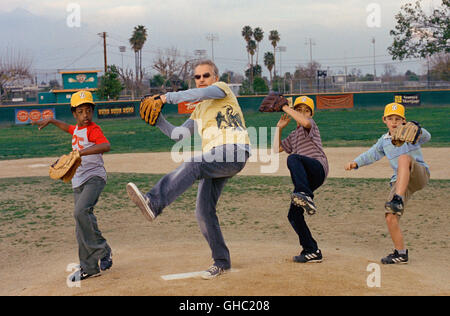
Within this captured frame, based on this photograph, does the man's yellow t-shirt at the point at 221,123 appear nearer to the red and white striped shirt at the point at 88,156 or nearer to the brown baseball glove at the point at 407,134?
the red and white striped shirt at the point at 88,156

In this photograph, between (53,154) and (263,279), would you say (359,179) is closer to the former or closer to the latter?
(263,279)

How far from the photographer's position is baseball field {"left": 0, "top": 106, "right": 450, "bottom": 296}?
4.85 m

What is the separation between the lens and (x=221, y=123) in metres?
4.92

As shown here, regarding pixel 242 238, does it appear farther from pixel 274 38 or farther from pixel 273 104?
pixel 274 38

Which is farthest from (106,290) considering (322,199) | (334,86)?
(334,86)

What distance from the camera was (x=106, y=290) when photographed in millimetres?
4777

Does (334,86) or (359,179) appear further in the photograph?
(334,86)

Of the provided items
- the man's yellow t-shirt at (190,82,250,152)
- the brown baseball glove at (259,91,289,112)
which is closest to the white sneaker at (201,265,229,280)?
the man's yellow t-shirt at (190,82,250,152)

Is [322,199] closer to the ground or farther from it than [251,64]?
closer to the ground

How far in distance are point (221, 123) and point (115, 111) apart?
3238cm

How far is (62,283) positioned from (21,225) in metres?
3.44

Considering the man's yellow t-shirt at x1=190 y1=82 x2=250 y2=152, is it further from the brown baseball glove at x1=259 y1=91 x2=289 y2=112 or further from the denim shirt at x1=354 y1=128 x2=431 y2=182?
the denim shirt at x1=354 y1=128 x2=431 y2=182

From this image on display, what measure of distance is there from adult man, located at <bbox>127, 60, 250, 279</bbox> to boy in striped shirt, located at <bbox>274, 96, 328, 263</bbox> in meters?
0.65

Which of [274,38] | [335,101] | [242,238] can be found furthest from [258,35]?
[242,238]
